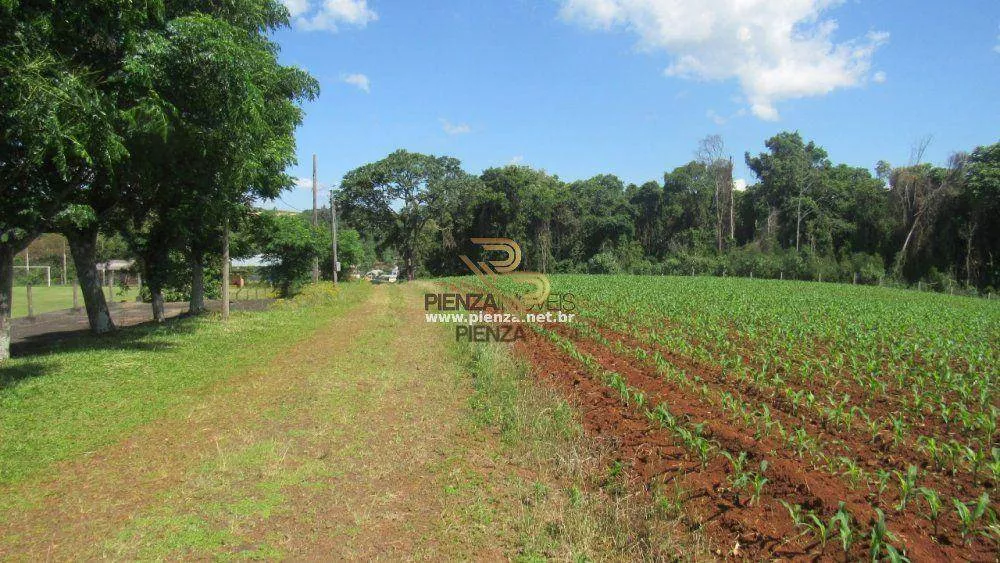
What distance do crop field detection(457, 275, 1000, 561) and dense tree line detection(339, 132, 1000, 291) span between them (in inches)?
1125

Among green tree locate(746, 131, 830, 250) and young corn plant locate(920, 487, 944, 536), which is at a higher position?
green tree locate(746, 131, 830, 250)

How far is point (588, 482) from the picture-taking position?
16.6 feet

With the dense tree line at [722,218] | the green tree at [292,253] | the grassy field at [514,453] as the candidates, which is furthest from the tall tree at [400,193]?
the grassy field at [514,453]

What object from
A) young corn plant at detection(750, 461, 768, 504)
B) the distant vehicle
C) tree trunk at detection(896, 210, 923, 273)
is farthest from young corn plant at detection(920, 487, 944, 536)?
the distant vehicle

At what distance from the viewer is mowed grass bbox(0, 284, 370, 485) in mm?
5891

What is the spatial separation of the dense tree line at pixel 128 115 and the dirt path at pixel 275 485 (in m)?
3.86

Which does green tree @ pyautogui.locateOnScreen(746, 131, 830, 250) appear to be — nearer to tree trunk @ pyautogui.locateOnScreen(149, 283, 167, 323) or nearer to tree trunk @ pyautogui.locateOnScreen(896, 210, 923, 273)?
tree trunk @ pyautogui.locateOnScreen(896, 210, 923, 273)

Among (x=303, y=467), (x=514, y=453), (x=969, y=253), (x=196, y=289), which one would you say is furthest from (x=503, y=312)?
(x=969, y=253)

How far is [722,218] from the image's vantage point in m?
54.7

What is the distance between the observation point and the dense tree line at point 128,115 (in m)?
6.57

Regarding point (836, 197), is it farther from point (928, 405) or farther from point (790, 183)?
point (928, 405)

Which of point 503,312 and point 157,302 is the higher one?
point 157,302

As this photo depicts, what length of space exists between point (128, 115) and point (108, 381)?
14.3 feet

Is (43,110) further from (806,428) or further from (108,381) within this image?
(806,428)
